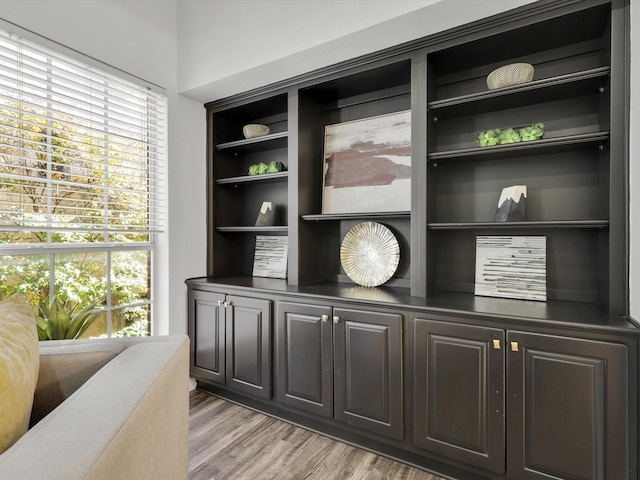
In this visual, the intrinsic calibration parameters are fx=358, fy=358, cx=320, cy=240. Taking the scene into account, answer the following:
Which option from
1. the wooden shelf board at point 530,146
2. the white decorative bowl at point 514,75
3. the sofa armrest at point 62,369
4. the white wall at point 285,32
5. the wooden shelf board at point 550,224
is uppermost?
the white wall at point 285,32

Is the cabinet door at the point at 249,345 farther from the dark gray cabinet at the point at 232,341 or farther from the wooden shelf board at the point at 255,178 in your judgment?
the wooden shelf board at the point at 255,178

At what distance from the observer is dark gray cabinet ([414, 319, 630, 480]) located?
57.3 inches

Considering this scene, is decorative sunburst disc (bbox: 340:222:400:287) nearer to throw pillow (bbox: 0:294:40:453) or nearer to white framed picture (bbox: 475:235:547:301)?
white framed picture (bbox: 475:235:547:301)

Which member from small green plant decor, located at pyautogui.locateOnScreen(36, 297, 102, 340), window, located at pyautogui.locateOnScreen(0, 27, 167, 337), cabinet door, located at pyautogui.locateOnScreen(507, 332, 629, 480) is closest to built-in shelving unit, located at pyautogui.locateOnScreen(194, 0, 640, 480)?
cabinet door, located at pyautogui.locateOnScreen(507, 332, 629, 480)

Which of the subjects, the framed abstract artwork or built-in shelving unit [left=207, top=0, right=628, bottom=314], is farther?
the framed abstract artwork

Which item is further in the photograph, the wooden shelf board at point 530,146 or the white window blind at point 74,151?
the white window blind at point 74,151

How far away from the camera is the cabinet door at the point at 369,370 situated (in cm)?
193

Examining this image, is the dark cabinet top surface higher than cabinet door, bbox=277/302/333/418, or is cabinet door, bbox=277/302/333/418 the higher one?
the dark cabinet top surface

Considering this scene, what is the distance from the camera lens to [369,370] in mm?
2004

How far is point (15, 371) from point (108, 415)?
0.72ft

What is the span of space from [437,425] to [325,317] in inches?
31.8

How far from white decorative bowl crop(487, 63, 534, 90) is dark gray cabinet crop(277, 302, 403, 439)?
138cm

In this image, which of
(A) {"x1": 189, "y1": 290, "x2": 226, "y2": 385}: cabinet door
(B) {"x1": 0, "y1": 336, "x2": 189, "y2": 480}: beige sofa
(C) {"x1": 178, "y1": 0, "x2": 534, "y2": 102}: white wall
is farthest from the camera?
(A) {"x1": 189, "y1": 290, "x2": 226, "y2": 385}: cabinet door

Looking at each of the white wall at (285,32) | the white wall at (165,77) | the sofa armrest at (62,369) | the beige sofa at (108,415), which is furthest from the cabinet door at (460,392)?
the white wall at (165,77)
